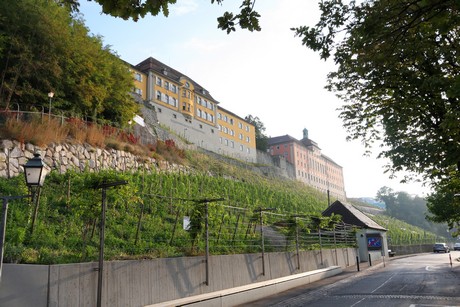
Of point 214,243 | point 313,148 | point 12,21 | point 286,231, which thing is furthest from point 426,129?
point 313,148

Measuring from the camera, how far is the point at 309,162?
10588cm

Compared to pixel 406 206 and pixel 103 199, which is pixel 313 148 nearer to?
pixel 406 206

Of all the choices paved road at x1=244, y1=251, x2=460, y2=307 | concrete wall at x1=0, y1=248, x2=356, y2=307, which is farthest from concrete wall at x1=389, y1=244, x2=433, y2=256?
concrete wall at x1=0, y1=248, x2=356, y2=307

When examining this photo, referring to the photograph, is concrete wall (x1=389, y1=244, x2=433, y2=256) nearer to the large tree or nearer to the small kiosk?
the small kiosk

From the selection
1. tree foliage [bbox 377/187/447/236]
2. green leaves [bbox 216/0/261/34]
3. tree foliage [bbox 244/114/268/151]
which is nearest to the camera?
green leaves [bbox 216/0/261/34]

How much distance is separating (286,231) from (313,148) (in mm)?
97162

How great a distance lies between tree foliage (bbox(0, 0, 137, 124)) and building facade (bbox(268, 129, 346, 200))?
71.3m

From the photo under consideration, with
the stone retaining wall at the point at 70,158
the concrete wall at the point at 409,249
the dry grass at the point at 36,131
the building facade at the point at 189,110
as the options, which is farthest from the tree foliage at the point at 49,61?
the concrete wall at the point at 409,249

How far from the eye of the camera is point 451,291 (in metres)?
12.7

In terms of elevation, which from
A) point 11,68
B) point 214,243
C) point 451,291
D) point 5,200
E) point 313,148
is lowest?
point 451,291

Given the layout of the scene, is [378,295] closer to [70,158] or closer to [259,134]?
[70,158]

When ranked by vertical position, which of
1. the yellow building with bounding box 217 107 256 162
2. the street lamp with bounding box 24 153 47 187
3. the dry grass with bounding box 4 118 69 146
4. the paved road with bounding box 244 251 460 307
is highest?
the yellow building with bounding box 217 107 256 162

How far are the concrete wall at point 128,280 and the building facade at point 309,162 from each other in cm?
7955

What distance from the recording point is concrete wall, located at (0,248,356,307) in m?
6.67
